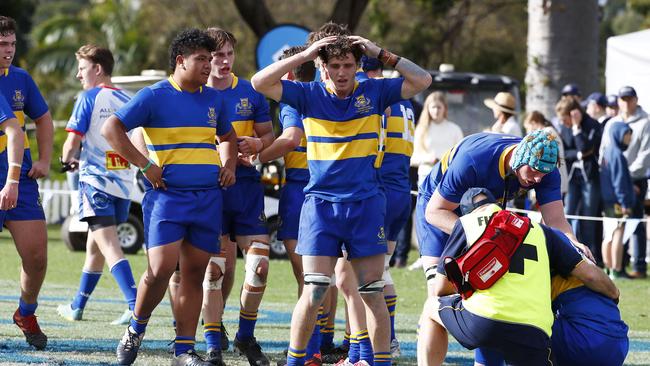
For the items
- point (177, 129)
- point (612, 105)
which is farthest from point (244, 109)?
point (612, 105)

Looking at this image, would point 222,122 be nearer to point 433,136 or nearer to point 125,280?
point 125,280

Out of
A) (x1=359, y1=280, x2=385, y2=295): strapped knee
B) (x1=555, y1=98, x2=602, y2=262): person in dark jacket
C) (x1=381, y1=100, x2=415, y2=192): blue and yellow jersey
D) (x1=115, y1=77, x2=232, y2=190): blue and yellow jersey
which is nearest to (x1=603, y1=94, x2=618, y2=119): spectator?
(x1=555, y1=98, x2=602, y2=262): person in dark jacket

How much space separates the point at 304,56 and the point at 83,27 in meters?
34.5

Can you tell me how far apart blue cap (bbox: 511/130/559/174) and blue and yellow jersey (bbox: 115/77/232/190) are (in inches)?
76.4

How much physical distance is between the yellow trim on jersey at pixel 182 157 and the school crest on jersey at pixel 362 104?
0.98 m

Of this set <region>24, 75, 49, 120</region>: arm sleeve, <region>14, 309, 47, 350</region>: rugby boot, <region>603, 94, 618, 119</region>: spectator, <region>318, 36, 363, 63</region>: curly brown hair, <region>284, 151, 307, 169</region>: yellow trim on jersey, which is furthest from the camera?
<region>603, 94, 618, 119</region>: spectator

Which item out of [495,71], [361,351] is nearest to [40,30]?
[495,71]

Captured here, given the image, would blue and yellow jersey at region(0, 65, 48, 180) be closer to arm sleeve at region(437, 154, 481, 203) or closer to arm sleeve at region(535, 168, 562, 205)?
arm sleeve at region(437, 154, 481, 203)

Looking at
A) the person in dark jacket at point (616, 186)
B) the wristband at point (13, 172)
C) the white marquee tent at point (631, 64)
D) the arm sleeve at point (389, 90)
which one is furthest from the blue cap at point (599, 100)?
the wristband at point (13, 172)

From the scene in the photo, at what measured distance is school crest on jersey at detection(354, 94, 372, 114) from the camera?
6734 millimetres

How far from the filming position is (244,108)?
7.79 m

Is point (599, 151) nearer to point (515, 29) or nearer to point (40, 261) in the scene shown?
point (40, 261)

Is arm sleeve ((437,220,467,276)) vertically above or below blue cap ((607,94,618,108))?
below

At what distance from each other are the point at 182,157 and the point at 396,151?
1780 millimetres
